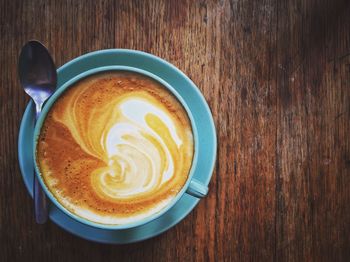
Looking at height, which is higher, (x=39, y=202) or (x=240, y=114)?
(x=240, y=114)

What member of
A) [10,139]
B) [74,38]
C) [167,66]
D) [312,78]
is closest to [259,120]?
[312,78]

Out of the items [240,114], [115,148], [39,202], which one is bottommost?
[39,202]

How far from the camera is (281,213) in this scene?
1.15 m

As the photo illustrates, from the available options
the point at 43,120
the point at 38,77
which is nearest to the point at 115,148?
the point at 43,120

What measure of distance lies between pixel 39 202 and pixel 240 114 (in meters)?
0.51

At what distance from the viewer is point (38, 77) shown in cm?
104

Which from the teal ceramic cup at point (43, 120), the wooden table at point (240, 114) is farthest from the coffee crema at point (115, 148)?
the wooden table at point (240, 114)

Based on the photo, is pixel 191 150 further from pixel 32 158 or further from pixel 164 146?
pixel 32 158

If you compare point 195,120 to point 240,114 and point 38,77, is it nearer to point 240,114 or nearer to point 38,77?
point 240,114

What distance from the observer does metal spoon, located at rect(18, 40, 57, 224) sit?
1013mm

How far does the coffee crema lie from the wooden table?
19cm

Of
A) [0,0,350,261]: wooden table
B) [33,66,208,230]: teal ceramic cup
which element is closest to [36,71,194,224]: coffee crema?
[33,66,208,230]: teal ceramic cup

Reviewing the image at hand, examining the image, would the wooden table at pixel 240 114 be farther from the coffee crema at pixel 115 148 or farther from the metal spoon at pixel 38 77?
the coffee crema at pixel 115 148

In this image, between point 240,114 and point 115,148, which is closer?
point 115,148
